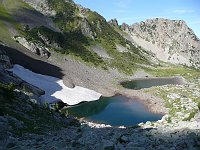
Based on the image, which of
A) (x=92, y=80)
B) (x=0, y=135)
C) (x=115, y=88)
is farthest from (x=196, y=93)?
(x=0, y=135)

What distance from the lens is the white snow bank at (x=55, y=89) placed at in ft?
300

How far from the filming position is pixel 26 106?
4028 cm

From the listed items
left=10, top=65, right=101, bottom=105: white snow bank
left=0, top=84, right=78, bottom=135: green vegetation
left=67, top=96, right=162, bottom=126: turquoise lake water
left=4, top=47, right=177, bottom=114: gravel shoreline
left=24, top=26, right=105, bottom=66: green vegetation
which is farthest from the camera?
left=24, top=26, right=105, bottom=66: green vegetation

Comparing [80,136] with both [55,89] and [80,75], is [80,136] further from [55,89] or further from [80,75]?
[80,75]

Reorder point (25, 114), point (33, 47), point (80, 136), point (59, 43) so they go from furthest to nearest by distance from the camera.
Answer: point (59, 43) → point (33, 47) → point (25, 114) → point (80, 136)

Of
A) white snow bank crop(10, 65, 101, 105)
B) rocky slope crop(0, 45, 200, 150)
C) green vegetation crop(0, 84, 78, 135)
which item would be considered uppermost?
white snow bank crop(10, 65, 101, 105)

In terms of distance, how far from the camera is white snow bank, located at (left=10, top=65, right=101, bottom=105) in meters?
91.4

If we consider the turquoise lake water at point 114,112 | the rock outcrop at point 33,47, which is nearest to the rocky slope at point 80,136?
the turquoise lake water at point 114,112

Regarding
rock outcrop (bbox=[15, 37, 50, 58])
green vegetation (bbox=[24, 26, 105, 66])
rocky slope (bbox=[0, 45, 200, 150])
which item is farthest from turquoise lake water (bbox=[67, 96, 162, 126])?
green vegetation (bbox=[24, 26, 105, 66])

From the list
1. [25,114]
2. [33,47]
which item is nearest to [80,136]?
[25,114]

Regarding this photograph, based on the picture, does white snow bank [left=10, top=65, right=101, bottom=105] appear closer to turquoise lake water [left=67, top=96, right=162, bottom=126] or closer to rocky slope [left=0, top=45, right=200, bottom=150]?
turquoise lake water [left=67, top=96, right=162, bottom=126]

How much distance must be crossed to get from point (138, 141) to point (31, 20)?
17311cm

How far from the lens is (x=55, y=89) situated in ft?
317

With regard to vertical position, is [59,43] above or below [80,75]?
above
